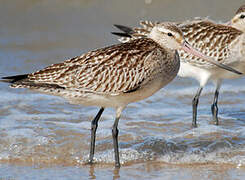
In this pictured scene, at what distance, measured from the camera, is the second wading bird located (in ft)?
24.7

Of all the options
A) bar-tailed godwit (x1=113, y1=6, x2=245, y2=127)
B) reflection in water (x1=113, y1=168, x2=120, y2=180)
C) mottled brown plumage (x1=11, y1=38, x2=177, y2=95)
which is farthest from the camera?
bar-tailed godwit (x1=113, y1=6, x2=245, y2=127)

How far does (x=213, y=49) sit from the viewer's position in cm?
1009

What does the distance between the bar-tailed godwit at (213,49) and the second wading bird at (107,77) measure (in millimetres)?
2236

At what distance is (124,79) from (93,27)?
7.72 m

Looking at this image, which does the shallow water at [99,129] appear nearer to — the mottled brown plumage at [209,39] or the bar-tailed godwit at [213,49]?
the bar-tailed godwit at [213,49]

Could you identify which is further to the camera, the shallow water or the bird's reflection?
the shallow water

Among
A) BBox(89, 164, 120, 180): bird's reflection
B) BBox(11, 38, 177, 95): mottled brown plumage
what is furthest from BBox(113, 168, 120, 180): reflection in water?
BBox(11, 38, 177, 95): mottled brown plumage

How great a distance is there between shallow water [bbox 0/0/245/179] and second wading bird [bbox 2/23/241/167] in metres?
0.60

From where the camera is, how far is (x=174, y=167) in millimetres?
7660

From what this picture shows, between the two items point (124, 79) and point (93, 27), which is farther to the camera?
point (93, 27)

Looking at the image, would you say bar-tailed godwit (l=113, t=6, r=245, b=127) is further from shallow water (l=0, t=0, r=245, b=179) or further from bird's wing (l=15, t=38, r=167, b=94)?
bird's wing (l=15, t=38, r=167, b=94)

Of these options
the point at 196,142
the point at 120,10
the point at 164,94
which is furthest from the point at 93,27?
the point at 196,142

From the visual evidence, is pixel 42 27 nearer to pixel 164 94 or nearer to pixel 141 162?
pixel 164 94

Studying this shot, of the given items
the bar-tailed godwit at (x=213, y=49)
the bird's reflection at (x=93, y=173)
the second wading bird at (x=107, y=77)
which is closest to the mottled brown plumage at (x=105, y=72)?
the second wading bird at (x=107, y=77)
